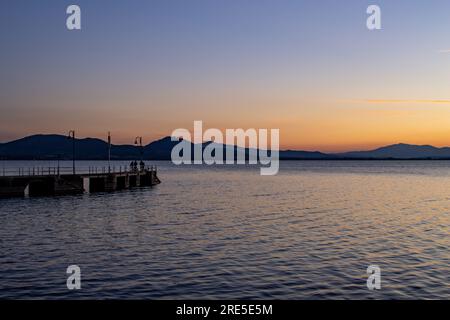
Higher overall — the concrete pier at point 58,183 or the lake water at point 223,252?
the concrete pier at point 58,183

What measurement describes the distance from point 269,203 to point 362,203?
1271cm

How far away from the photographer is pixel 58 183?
6981 centimetres

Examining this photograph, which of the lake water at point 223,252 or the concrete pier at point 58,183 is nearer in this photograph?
the lake water at point 223,252

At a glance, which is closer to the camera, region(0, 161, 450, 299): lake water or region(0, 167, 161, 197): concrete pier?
region(0, 161, 450, 299): lake water

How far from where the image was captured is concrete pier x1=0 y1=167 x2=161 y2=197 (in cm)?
6469

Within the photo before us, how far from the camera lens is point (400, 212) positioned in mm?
51062

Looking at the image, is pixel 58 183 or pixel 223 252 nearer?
pixel 223 252

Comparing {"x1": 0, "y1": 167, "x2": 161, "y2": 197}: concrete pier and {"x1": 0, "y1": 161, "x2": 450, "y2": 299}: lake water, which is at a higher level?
{"x1": 0, "y1": 167, "x2": 161, "y2": 197}: concrete pier

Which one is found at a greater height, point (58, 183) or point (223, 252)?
point (58, 183)

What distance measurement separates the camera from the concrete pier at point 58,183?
212 ft
